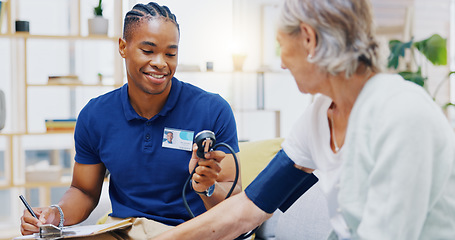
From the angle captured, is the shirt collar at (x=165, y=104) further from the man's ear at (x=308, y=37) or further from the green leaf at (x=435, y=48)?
the green leaf at (x=435, y=48)

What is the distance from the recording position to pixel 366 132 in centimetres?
98

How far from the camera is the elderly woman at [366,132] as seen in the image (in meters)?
0.91

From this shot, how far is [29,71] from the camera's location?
4395 mm

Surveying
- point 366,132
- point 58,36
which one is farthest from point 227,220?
point 58,36

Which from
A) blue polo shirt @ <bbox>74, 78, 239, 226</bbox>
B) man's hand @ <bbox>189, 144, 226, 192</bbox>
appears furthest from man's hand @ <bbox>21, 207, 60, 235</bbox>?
man's hand @ <bbox>189, 144, 226, 192</bbox>

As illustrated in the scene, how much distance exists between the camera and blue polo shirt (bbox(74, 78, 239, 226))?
1.76 metres

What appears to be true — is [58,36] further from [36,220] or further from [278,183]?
[278,183]

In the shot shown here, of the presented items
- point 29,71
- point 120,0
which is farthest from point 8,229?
point 120,0

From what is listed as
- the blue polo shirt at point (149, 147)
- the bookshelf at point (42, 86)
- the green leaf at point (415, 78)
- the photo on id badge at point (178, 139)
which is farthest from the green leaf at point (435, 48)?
the photo on id badge at point (178, 139)

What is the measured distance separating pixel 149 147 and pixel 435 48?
2.94m

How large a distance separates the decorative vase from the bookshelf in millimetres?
63

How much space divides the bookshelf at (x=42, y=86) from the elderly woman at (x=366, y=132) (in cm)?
322

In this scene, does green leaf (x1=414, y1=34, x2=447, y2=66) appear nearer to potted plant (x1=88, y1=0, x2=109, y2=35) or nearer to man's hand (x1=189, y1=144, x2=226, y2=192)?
potted plant (x1=88, y1=0, x2=109, y2=35)

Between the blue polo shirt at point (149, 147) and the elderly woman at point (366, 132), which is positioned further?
the blue polo shirt at point (149, 147)
